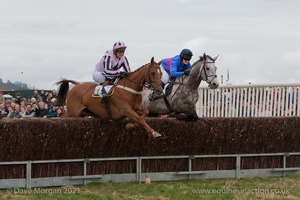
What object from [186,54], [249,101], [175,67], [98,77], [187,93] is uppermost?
[186,54]

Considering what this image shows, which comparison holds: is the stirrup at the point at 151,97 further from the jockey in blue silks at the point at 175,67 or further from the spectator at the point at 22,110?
the spectator at the point at 22,110

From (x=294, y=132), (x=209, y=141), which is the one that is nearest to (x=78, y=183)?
(x=209, y=141)

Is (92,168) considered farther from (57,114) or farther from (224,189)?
(57,114)

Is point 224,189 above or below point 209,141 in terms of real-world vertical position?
below

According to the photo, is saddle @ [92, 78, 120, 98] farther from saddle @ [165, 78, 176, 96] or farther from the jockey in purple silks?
saddle @ [165, 78, 176, 96]

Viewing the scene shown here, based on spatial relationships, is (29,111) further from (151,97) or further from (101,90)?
(101,90)

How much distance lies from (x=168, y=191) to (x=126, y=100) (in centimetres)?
201

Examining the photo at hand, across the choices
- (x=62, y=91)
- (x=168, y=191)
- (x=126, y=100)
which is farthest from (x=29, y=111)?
(x=168, y=191)

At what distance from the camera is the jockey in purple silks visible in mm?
9527

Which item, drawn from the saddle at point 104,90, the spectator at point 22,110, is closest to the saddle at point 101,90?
the saddle at point 104,90

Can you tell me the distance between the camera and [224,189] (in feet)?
28.0

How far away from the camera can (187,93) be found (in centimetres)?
1047

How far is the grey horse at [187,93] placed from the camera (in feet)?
32.9

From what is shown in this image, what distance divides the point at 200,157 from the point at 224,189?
1393 millimetres
